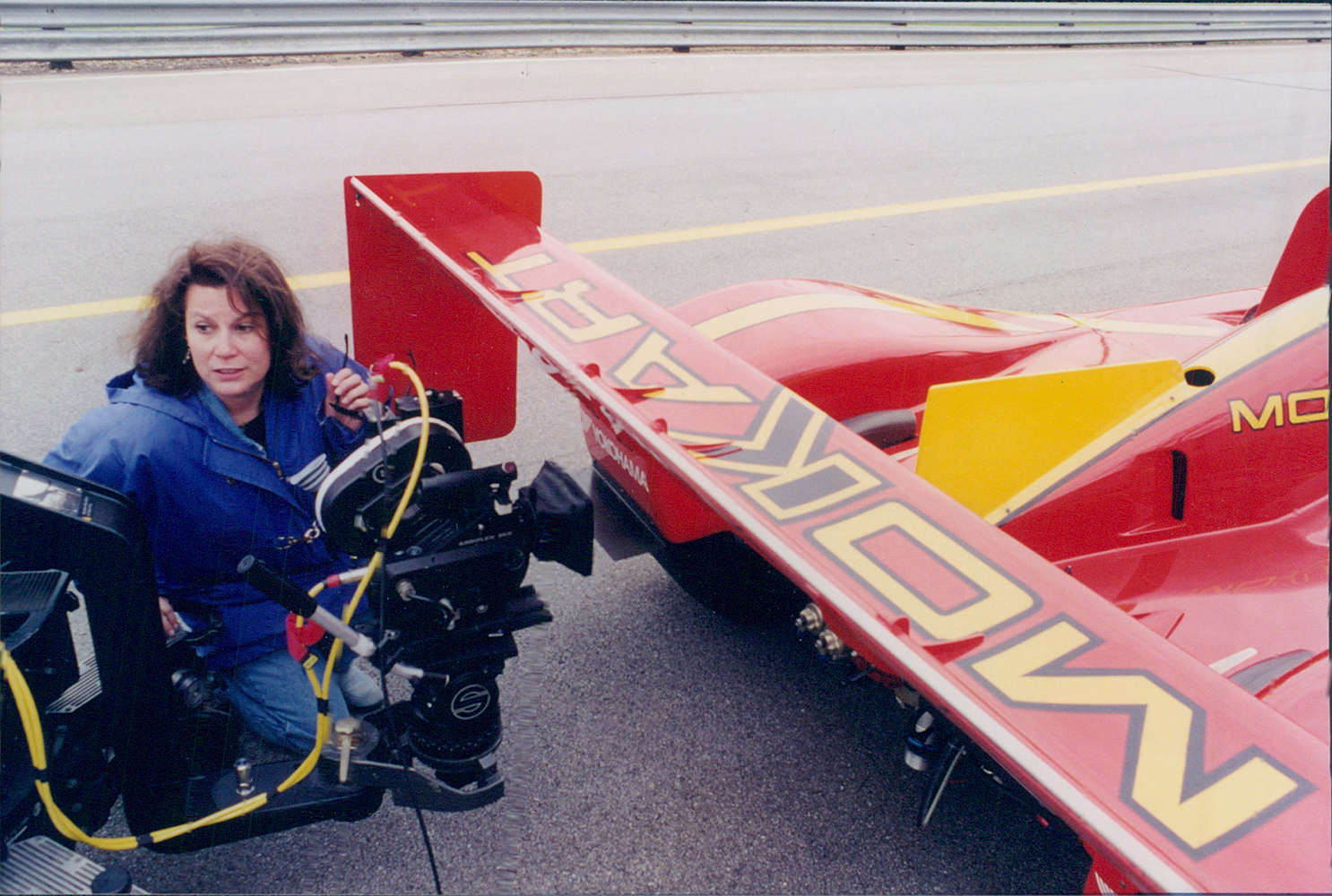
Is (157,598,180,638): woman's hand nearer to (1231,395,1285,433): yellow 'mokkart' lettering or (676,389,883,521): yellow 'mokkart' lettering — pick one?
(676,389,883,521): yellow 'mokkart' lettering

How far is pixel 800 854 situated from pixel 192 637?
139 cm

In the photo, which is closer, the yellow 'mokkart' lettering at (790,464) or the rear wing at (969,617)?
the rear wing at (969,617)

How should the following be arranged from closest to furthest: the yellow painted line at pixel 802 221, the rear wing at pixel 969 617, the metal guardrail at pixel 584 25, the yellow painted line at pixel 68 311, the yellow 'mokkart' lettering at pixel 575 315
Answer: the rear wing at pixel 969 617
the yellow 'mokkart' lettering at pixel 575 315
the yellow painted line at pixel 68 311
the yellow painted line at pixel 802 221
the metal guardrail at pixel 584 25

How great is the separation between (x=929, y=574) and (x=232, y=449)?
1439 millimetres

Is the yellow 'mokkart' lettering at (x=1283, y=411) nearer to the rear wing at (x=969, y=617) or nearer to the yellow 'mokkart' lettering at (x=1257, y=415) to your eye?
the yellow 'mokkart' lettering at (x=1257, y=415)

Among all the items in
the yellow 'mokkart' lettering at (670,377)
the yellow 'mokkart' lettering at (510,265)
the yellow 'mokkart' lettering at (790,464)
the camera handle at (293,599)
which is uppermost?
the yellow 'mokkart' lettering at (510,265)

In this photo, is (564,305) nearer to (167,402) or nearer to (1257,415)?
(167,402)

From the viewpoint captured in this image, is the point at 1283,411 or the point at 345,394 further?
the point at 1283,411

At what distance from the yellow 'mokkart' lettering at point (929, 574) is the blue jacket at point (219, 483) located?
47.0 inches

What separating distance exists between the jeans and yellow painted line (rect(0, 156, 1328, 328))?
238cm

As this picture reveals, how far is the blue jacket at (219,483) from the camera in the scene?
1.96 metres

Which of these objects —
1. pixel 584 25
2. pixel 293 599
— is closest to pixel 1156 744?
pixel 293 599

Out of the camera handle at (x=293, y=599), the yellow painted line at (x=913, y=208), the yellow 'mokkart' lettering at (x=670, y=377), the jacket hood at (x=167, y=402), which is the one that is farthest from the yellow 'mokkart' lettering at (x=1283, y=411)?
the yellow painted line at (x=913, y=208)

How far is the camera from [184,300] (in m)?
2.01
